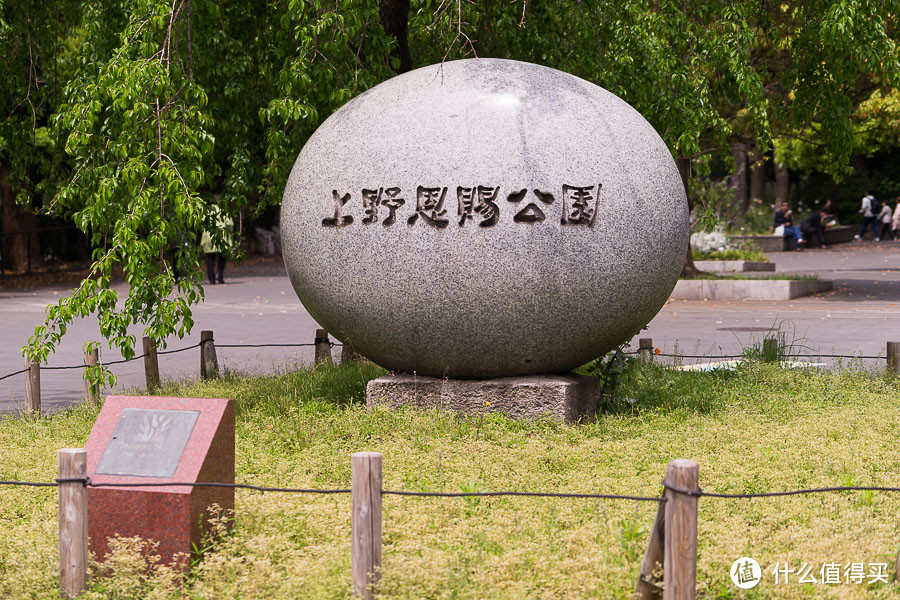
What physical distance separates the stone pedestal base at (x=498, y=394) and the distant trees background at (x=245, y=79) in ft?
5.75

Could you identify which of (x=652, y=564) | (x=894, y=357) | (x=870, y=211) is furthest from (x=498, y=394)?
(x=870, y=211)

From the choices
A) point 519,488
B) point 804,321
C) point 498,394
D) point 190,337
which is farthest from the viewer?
point 804,321

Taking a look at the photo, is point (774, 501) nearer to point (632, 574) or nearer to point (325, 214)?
point (632, 574)

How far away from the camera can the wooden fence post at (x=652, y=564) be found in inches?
195

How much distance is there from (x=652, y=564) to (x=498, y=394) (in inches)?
148

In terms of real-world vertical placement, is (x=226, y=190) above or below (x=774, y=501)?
above

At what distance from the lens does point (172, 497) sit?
5543 millimetres

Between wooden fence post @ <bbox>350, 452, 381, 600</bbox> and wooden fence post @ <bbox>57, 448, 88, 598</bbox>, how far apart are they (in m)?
1.28

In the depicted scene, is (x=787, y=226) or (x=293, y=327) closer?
(x=293, y=327)

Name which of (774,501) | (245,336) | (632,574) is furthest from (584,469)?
(245,336)

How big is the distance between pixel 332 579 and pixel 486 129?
4130 millimetres

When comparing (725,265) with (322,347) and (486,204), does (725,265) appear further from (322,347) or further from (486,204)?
(486,204)

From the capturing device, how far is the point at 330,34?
9.55m

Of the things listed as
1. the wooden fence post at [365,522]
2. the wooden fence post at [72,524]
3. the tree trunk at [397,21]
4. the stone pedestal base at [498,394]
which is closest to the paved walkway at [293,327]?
the tree trunk at [397,21]
